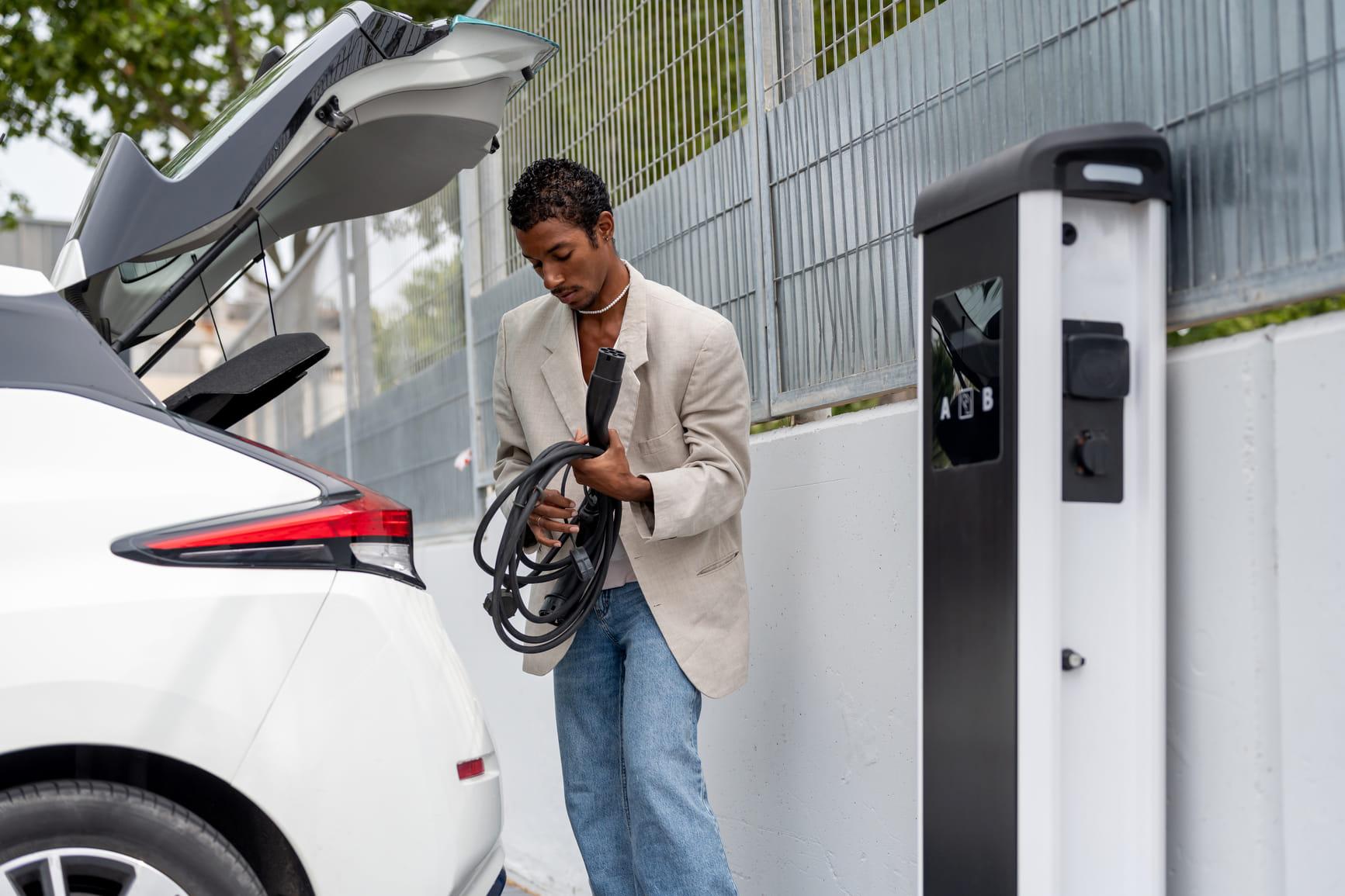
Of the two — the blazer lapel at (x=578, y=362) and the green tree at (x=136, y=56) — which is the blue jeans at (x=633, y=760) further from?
the green tree at (x=136, y=56)

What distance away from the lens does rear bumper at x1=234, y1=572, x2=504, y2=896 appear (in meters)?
2.43

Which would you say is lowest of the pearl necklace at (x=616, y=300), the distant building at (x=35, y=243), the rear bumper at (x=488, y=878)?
the rear bumper at (x=488, y=878)

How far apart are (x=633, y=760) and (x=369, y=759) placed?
0.67m

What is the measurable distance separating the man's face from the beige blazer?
11 cm

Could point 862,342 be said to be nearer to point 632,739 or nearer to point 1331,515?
point 632,739

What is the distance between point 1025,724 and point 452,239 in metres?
5.57

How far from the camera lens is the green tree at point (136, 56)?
13.7 m

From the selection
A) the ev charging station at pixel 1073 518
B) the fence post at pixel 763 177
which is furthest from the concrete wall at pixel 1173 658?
the fence post at pixel 763 177

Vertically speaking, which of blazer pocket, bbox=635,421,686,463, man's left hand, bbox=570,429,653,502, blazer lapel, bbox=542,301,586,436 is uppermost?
blazer lapel, bbox=542,301,586,436

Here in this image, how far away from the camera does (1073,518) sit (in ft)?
6.82

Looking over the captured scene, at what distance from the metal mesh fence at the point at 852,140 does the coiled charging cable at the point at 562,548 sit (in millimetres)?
748

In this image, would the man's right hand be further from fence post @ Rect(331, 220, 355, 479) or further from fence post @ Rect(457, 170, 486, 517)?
fence post @ Rect(331, 220, 355, 479)

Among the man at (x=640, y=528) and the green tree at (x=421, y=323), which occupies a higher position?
the green tree at (x=421, y=323)

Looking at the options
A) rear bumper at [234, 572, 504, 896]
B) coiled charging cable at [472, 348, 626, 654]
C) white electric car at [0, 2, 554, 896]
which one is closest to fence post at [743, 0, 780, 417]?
coiled charging cable at [472, 348, 626, 654]
